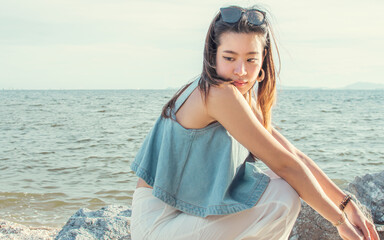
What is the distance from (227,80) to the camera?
2.31 meters

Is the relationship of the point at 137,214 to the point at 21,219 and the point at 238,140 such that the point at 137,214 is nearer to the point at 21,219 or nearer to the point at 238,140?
the point at 238,140

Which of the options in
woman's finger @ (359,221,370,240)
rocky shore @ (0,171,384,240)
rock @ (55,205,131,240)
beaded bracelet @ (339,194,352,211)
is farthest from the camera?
rock @ (55,205,131,240)

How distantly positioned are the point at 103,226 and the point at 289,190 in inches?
80.8

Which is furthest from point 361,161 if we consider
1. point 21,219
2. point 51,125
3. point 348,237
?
point 51,125

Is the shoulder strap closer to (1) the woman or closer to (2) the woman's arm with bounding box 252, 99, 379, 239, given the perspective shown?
(1) the woman

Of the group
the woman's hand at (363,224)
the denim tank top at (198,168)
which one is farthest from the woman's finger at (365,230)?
the denim tank top at (198,168)

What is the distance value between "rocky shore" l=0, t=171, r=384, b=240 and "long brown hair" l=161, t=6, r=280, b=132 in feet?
3.68

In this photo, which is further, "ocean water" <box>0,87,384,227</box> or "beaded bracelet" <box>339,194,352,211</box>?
"ocean water" <box>0,87,384,227</box>

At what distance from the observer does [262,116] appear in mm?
2779

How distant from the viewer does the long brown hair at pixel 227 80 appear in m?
2.24

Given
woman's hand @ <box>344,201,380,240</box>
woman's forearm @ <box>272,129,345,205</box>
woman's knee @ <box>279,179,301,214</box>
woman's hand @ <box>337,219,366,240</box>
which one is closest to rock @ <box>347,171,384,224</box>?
woman's forearm @ <box>272,129,345,205</box>

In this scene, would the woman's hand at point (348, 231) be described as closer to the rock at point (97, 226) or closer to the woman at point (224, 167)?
the woman at point (224, 167)

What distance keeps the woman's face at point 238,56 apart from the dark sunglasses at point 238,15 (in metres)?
0.07

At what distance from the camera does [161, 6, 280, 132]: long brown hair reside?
2243mm
